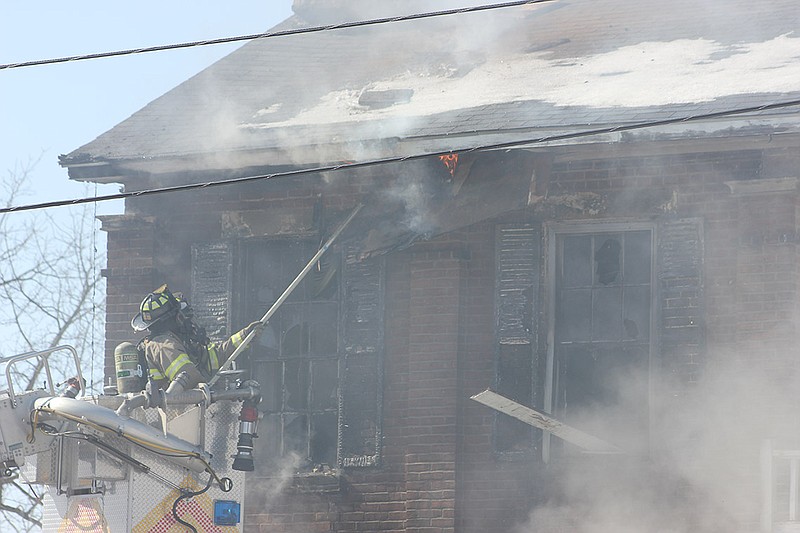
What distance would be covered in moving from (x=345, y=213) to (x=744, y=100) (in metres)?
3.48

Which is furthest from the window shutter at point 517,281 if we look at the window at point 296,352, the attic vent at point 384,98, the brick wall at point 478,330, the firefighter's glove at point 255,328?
the firefighter's glove at point 255,328

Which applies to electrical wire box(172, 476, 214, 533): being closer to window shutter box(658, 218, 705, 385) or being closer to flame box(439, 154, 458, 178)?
flame box(439, 154, 458, 178)

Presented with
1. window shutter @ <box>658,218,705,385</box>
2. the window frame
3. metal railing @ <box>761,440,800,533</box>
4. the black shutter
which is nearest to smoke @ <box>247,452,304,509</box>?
the black shutter

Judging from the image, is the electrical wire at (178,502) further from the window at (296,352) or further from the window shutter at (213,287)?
the window shutter at (213,287)

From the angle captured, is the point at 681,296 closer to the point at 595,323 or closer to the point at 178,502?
the point at 595,323

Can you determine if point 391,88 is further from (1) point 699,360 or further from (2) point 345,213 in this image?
(1) point 699,360

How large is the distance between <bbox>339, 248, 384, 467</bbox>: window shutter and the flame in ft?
3.34

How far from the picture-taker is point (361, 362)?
1258 centimetres

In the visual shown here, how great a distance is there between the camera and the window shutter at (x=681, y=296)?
1173 cm

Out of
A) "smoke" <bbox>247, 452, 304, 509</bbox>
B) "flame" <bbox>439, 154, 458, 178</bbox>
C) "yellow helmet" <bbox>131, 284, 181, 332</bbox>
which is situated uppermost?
"flame" <bbox>439, 154, 458, 178</bbox>

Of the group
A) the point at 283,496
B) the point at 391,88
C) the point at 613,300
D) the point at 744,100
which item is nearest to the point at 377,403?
the point at 283,496

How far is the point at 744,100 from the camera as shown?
37.0 ft

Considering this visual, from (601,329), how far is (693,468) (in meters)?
1.40

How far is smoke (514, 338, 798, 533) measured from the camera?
37.1ft
